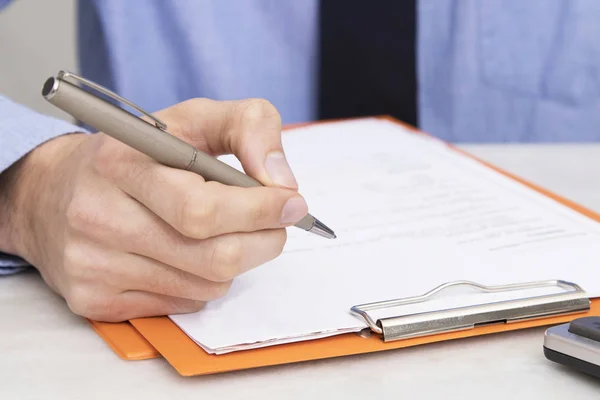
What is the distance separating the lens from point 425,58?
3.61 ft

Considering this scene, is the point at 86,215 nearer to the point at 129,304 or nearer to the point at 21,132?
the point at 129,304

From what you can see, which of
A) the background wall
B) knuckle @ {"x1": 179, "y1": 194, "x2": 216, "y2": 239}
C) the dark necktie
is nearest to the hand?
knuckle @ {"x1": 179, "y1": 194, "x2": 216, "y2": 239}

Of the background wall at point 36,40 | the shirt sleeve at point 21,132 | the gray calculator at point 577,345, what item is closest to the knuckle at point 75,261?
the shirt sleeve at point 21,132

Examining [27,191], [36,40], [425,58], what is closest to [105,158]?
[27,191]

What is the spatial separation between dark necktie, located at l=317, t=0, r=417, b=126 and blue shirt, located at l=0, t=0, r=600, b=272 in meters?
0.04

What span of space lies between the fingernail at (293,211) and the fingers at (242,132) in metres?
0.02

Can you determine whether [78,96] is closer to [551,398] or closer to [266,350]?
[266,350]

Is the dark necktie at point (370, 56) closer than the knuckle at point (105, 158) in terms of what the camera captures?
No

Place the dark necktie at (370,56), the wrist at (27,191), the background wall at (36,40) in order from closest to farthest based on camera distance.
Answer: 1. the wrist at (27,191)
2. the dark necktie at (370,56)
3. the background wall at (36,40)

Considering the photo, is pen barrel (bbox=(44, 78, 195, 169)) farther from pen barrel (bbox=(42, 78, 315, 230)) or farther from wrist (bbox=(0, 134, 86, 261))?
wrist (bbox=(0, 134, 86, 261))

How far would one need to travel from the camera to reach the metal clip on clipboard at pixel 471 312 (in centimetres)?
42

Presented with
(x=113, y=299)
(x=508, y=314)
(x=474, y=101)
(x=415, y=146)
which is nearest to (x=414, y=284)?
(x=508, y=314)

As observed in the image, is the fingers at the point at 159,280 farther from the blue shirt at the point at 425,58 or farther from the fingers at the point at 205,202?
the blue shirt at the point at 425,58

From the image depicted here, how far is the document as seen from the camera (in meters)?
0.44
